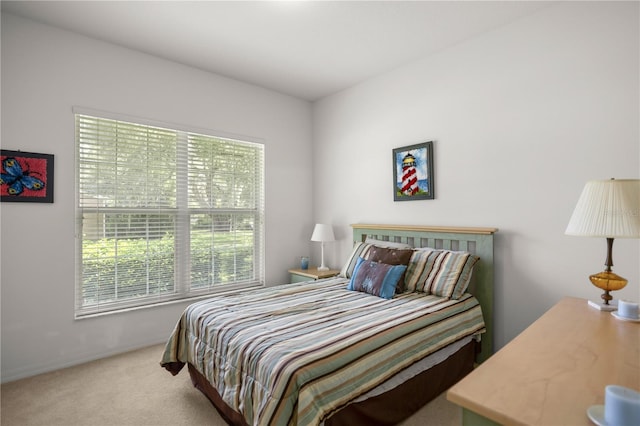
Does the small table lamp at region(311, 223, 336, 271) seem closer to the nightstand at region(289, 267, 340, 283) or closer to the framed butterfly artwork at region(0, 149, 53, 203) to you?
the nightstand at region(289, 267, 340, 283)

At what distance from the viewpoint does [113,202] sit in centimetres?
293

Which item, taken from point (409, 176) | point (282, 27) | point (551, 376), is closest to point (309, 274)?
point (409, 176)

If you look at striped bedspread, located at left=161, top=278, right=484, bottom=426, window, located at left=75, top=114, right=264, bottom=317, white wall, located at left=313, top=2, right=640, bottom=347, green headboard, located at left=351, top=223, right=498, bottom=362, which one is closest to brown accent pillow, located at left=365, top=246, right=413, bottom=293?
striped bedspread, located at left=161, top=278, right=484, bottom=426

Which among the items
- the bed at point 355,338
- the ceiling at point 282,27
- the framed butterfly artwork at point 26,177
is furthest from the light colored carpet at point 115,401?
the ceiling at point 282,27

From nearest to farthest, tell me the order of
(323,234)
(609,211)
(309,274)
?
(609,211) < (309,274) < (323,234)

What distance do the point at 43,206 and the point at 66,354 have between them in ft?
4.03

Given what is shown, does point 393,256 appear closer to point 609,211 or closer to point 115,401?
point 609,211

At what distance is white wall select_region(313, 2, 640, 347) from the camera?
2.16 meters

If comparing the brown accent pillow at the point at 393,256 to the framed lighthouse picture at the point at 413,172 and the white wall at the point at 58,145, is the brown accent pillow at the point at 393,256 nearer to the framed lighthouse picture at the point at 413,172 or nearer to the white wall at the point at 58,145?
the framed lighthouse picture at the point at 413,172

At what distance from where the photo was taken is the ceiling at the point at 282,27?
7.88 feet

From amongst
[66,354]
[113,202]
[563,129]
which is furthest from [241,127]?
[563,129]

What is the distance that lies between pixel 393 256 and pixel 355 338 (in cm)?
116

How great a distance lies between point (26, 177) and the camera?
2520 millimetres

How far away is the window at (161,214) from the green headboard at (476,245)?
5.96 ft
